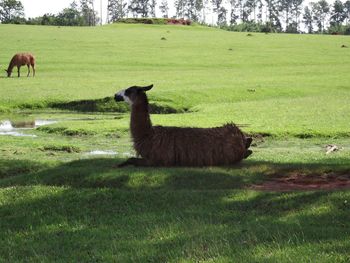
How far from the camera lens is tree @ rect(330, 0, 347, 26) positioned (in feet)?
589

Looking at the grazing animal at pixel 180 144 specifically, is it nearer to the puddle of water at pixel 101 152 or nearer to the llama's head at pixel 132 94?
the llama's head at pixel 132 94

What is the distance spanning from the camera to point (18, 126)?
22484 millimetres

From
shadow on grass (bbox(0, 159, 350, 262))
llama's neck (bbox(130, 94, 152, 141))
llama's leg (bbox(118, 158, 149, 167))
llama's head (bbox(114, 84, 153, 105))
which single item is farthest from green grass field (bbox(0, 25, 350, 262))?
llama's head (bbox(114, 84, 153, 105))

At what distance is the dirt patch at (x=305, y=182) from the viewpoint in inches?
422

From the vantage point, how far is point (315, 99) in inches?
1123

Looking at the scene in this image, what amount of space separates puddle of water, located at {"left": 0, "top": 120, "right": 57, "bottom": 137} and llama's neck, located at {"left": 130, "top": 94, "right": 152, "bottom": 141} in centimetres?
783

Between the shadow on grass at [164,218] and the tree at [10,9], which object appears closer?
the shadow on grass at [164,218]

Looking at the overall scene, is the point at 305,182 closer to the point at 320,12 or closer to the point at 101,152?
the point at 101,152

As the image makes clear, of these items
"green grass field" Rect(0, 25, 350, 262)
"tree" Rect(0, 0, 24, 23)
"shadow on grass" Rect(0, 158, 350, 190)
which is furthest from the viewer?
"tree" Rect(0, 0, 24, 23)

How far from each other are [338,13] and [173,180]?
596ft

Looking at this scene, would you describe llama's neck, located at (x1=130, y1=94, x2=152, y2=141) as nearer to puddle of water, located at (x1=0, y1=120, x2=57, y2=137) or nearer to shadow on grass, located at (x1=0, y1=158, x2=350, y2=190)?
shadow on grass, located at (x1=0, y1=158, x2=350, y2=190)

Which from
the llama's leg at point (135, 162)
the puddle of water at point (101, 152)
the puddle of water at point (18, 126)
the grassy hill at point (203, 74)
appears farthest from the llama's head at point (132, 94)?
the puddle of water at point (18, 126)

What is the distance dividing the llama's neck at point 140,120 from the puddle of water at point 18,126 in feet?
25.7

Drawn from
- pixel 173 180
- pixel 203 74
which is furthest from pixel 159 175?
pixel 203 74
